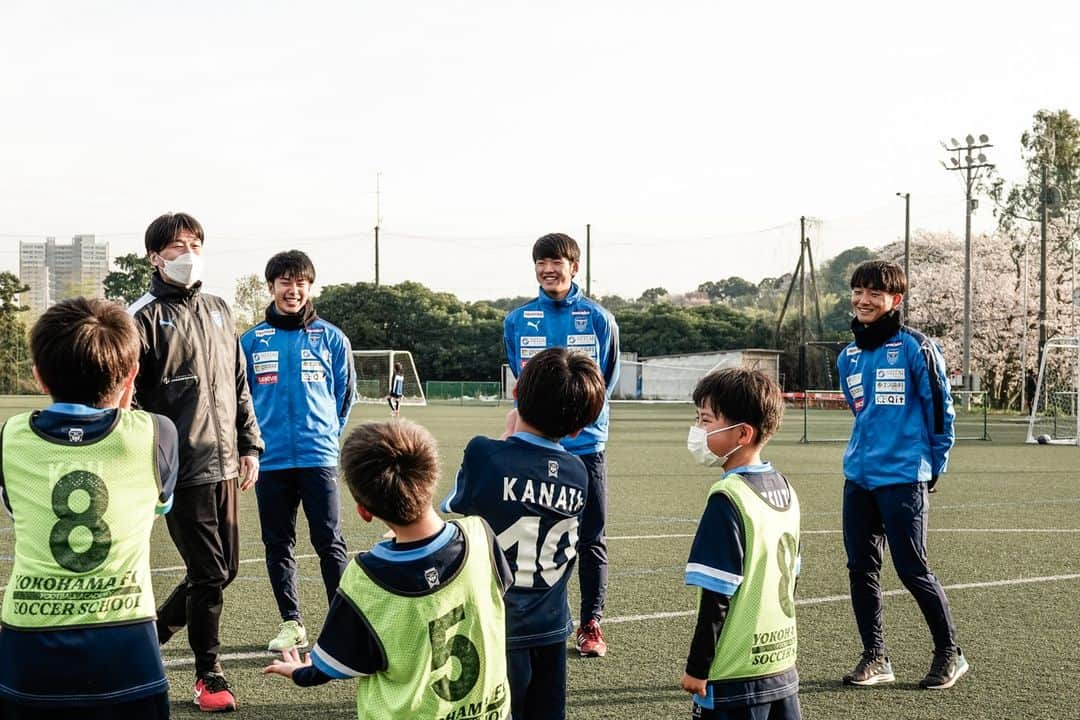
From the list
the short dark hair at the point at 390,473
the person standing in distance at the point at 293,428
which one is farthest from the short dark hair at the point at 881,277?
the short dark hair at the point at 390,473

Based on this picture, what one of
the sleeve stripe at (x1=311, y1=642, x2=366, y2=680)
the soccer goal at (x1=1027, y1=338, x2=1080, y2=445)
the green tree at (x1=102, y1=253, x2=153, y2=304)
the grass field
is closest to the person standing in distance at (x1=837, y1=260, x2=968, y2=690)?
the grass field

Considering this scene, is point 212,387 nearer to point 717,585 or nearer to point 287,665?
point 287,665

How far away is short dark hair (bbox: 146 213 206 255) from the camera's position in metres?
4.55

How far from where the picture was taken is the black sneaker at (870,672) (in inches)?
194

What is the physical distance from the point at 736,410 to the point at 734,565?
1.70 feet

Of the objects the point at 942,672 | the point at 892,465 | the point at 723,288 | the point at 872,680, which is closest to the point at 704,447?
the point at 892,465

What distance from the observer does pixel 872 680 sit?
194 inches

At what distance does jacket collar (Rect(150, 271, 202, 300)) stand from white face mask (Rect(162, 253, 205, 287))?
0.03 m

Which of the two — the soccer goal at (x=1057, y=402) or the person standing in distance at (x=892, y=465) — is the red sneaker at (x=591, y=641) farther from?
the soccer goal at (x=1057, y=402)

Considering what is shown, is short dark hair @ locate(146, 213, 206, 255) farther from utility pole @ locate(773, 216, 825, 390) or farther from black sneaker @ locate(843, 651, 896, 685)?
utility pole @ locate(773, 216, 825, 390)

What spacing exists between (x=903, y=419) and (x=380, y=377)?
45.5 m

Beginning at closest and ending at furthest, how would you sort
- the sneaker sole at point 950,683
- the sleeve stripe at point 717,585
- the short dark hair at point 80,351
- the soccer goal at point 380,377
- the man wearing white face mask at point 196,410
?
the short dark hair at point 80,351
the sleeve stripe at point 717,585
the man wearing white face mask at point 196,410
the sneaker sole at point 950,683
the soccer goal at point 380,377

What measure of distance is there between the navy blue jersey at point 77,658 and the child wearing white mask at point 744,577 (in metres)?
1.53

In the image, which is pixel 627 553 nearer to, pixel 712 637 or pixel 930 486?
pixel 930 486
